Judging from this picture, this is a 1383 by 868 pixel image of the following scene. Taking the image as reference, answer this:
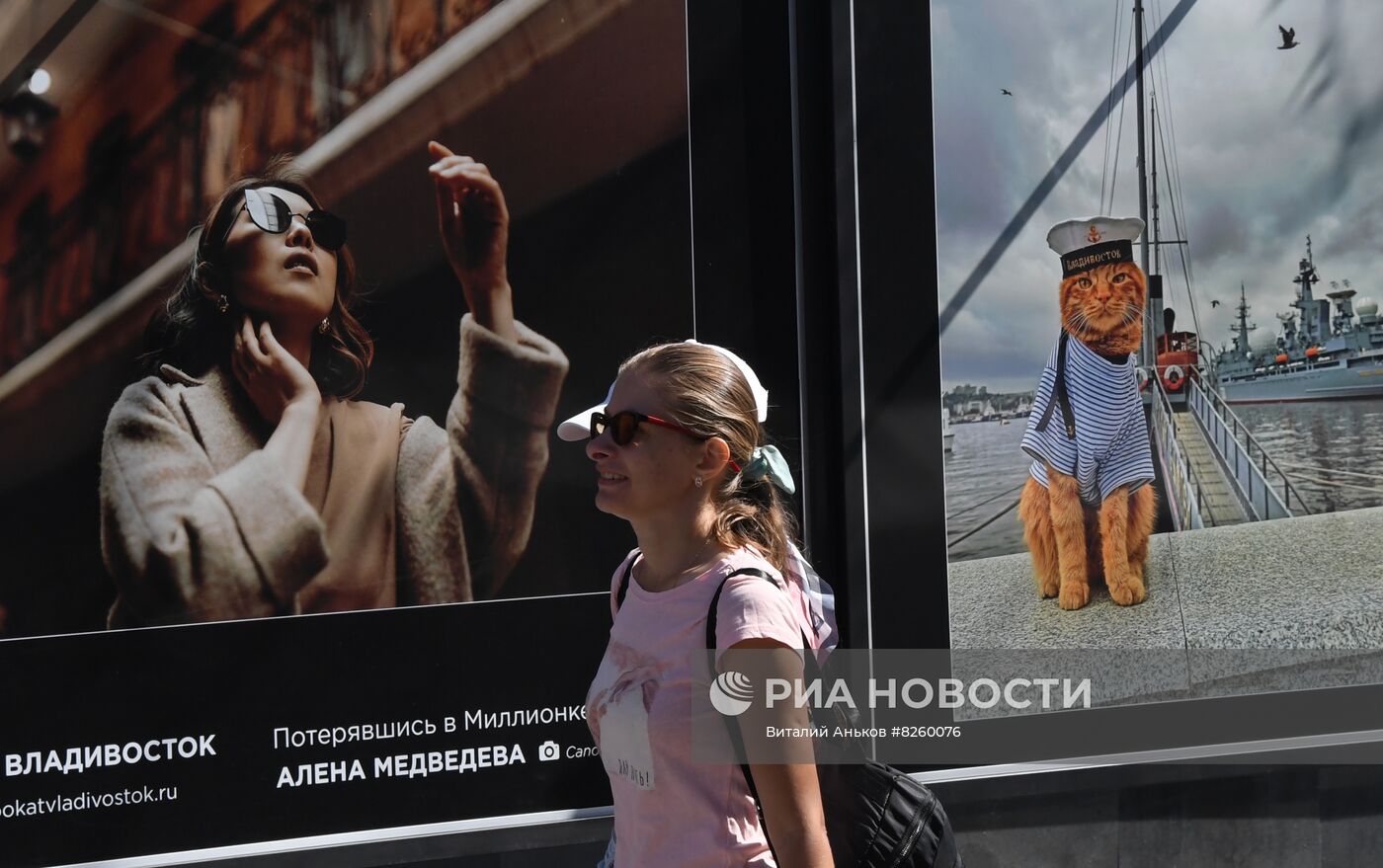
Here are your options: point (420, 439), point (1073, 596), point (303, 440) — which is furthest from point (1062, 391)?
point (303, 440)

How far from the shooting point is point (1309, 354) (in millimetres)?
5105

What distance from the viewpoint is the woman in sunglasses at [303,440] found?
3.95 metres

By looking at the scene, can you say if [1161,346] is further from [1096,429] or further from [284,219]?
[284,219]

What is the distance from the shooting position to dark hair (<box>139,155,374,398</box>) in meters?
3.96

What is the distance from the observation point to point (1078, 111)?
4.84 meters

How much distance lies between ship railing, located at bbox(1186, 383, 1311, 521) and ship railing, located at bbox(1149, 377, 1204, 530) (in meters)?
0.13

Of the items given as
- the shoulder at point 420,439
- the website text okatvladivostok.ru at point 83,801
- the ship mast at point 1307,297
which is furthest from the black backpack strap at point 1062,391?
the website text okatvladivostok.ru at point 83,801

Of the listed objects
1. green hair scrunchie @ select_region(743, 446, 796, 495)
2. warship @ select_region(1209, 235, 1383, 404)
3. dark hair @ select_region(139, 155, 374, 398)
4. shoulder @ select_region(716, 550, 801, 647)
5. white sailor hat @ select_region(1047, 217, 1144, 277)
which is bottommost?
shoulder @ select_region(716, 550, 801, 647)

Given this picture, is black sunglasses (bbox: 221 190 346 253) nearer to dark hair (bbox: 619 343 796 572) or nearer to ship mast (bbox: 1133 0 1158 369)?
dark hair (bbox: 619 343 796 572)

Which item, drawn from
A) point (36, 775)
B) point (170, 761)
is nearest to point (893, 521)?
point (170, 761)

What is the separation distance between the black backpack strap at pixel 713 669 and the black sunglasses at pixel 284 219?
2633 mm

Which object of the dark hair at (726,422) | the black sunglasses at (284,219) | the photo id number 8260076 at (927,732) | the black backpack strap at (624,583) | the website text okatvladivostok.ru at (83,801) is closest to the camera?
the dark hair at (726,422)

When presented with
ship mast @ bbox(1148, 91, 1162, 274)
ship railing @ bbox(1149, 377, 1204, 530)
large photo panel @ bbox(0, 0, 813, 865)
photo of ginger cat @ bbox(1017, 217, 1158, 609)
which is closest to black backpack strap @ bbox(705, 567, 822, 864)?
large photo panel @ bbox(0, 0, 813, 865)

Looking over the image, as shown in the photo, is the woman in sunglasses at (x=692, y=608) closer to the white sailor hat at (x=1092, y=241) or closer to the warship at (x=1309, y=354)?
the white sailor hat at (x=1092, y=241)
